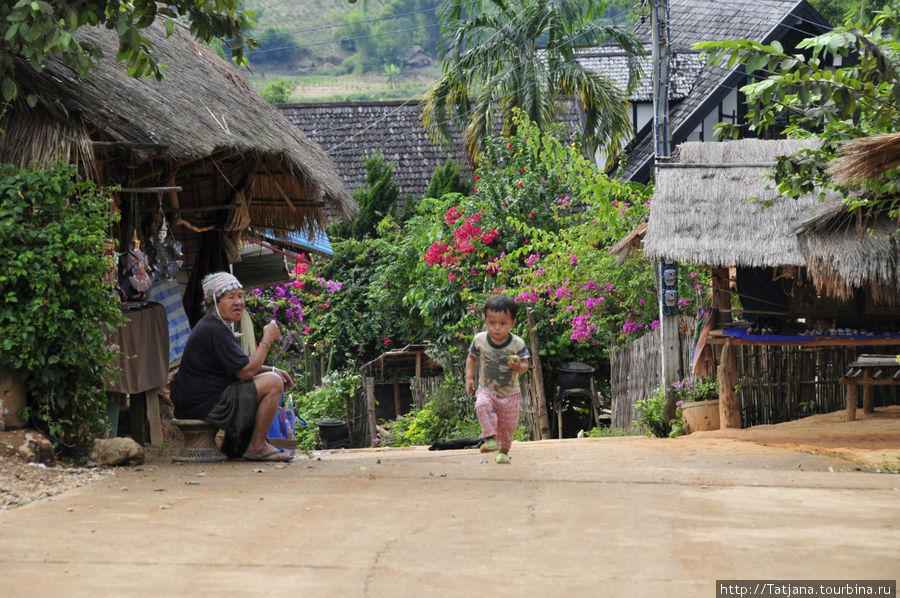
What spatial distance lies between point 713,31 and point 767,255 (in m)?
14.9

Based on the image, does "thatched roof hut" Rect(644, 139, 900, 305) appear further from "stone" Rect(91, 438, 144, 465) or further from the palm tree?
the palm tree

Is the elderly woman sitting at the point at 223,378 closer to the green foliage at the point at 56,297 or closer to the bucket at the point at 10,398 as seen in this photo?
the green foliage at the point at 56,297

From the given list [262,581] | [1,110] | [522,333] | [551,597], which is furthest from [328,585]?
[522,333]

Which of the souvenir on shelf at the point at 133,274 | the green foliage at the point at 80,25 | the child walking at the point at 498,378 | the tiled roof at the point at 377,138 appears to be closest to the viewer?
the green foliage at the point at 80,25

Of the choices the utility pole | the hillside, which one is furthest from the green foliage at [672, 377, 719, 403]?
the hillside

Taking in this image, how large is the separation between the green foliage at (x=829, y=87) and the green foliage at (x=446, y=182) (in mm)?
14391

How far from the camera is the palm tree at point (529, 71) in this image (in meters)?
20.2

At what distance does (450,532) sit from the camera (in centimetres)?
472

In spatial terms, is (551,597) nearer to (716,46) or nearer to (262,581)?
(262,581)

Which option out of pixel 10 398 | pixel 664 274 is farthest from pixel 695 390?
pixel 10 398

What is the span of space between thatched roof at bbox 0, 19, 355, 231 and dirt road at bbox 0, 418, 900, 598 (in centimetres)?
248

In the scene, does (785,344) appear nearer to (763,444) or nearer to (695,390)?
(695,390)

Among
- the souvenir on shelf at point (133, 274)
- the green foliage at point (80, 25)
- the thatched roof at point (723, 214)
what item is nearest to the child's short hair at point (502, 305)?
the green foliage at point (80, 25)

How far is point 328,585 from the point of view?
12.7 feet
